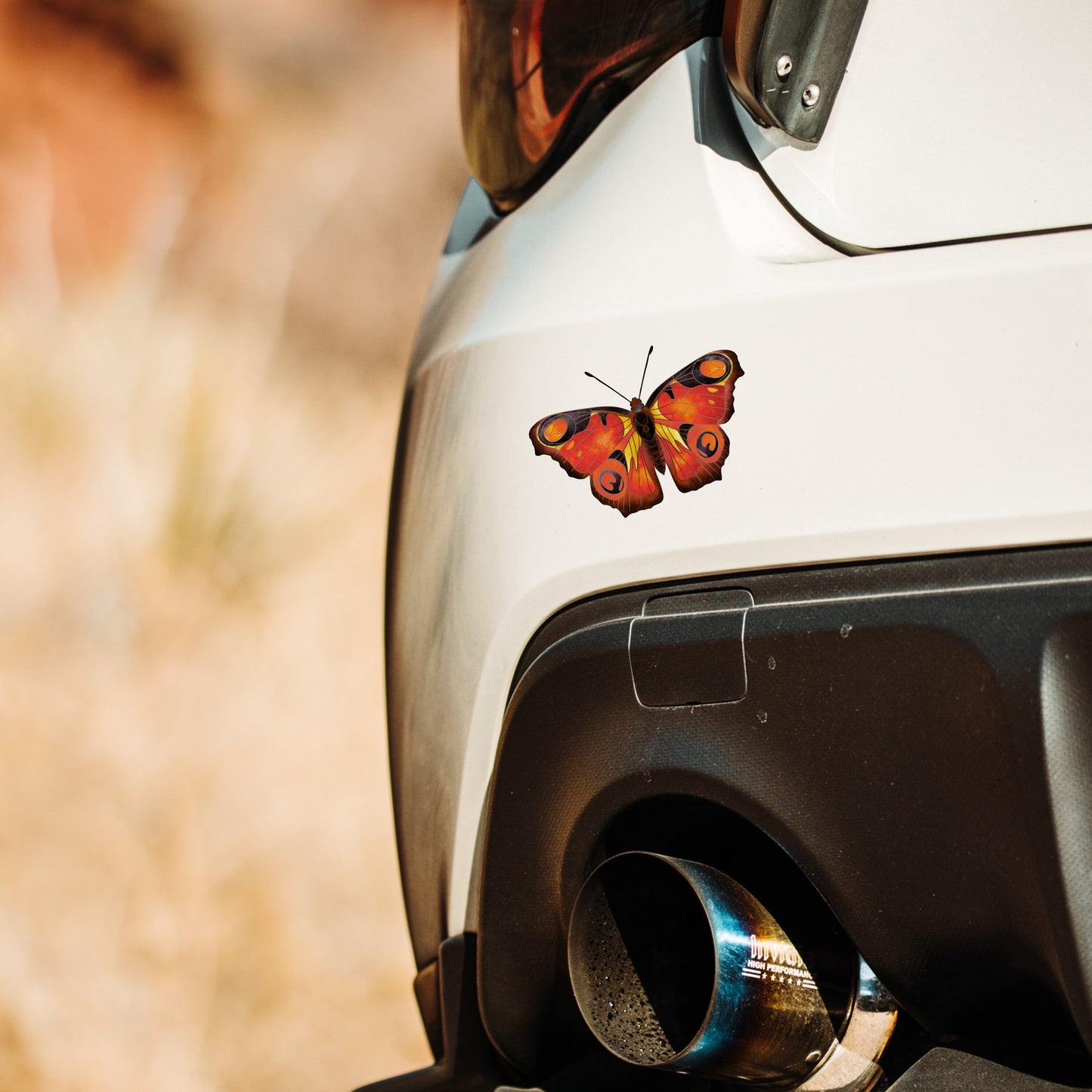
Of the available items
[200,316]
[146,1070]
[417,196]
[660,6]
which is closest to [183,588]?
[200,316]

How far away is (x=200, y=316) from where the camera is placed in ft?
11.8

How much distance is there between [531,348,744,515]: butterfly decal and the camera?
108 centimetres

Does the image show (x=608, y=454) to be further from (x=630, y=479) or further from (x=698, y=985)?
(x=698, y=985)

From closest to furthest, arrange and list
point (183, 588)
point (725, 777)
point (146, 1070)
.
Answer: point (725, 777), point (146, 1070), point (183, 588)

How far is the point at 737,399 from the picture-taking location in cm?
107

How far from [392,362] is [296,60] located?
109 cm

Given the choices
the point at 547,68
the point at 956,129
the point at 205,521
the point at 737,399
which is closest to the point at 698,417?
the point at 737,399

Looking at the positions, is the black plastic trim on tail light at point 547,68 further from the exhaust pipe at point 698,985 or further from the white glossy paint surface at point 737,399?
the exhaust pipe at point 698,985

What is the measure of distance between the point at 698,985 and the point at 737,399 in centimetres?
57

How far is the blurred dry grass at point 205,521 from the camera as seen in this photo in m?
2.99

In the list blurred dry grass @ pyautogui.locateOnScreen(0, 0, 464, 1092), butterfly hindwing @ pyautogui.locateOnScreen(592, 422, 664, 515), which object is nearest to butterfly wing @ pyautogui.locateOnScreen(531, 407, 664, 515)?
butterfly hindwing @ pyautogui.locateOnScreen(592, 422, 664, 515)

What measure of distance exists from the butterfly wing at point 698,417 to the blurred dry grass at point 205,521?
2.36 meters

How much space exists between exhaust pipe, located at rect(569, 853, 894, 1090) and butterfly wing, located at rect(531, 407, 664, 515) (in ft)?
1.10

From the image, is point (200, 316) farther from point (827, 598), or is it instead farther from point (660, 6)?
point (827, 598)
